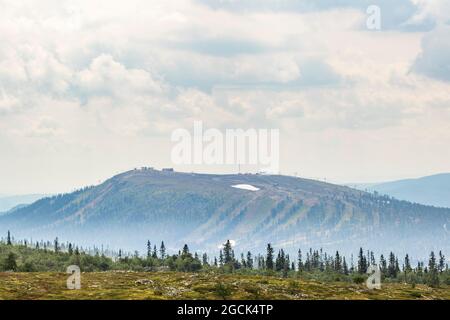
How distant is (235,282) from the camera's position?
168 metres
